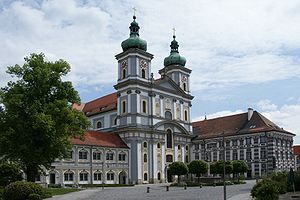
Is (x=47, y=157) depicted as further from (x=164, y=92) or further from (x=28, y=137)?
(x=164, y=92)

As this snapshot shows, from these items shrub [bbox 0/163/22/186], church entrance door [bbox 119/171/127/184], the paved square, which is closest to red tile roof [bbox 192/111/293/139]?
church entrance door [bbox 119/171/127/184]

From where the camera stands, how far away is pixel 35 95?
39656 millimetres

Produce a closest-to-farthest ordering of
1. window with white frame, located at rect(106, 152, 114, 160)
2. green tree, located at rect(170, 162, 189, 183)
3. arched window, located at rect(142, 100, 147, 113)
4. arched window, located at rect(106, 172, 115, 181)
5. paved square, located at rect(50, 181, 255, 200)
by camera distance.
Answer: paved square, located at rect(50, 181, 255, 200) < green tree, located at rect(170, 162, 189, 183) < arched window, located at rect(106, 172, 115, 181) < window with white frame, located at rect(106, 152, 114, 160) < arched window, located at rect(142, 100, 147, 113)

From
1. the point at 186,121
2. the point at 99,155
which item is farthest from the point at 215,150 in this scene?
the point at 99,155

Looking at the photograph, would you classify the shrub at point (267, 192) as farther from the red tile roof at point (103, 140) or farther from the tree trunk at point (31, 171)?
the red tile roof at point (103, 140)

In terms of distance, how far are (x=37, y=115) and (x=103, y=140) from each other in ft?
103

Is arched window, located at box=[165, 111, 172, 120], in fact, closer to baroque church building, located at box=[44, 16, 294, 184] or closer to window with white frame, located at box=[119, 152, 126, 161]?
baroque church building, located at box=[44, 16, 294, 184]

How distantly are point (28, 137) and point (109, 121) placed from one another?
132 ft

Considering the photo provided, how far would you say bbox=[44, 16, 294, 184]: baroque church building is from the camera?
65.8 meters

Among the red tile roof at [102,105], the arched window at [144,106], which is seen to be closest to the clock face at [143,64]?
the arched window at [144,106]

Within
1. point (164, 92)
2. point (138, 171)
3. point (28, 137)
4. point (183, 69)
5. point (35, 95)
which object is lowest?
point (138, 171)

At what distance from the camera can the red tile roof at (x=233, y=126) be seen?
78938mm

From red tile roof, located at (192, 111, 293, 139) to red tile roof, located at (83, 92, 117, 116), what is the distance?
20097 millimetres

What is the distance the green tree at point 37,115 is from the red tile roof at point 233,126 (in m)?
45.4
